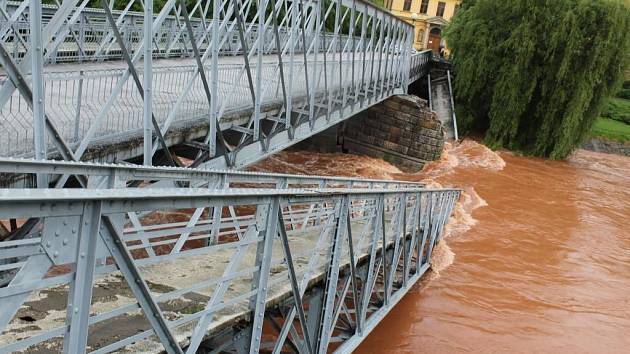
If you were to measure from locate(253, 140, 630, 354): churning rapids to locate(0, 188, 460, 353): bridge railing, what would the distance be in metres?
2.52

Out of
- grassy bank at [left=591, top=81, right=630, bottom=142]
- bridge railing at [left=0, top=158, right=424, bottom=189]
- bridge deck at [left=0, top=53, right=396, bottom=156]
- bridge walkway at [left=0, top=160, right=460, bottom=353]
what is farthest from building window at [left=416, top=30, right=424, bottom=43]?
bridge railing at [left=0, top=158, right=424, bottom=189]

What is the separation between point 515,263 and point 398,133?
1168cm

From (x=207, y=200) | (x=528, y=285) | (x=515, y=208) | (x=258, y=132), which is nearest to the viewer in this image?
(x=207, y=200)

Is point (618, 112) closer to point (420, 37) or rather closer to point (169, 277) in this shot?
point (420, 37)

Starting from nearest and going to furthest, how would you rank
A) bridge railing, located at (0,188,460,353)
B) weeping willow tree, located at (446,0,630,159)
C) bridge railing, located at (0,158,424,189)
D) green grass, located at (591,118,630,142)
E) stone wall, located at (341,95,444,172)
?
1. bridge railing, located at (0,188,460,353)
2. bridge railing, located at (0,158,424,189)
3. stone wall, located at (341,95,444,172)
4. weeping willow tree, located at (446,0,630,159)
5. green grass, located at (591,118,630,142)

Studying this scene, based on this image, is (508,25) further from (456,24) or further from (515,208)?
(515,208)

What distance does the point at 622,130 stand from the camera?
39.6 m

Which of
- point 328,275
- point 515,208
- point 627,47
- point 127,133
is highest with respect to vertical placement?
point 627,47

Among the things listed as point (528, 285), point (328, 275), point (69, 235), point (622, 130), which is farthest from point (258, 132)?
point (622, 130)

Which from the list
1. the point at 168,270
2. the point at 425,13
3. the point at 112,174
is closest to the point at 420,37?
the point at 425,13

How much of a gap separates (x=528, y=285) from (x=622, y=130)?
30646 millimetres

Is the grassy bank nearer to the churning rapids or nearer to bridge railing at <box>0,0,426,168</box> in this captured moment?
the churning rapids

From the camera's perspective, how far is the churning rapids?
1059 centimetres

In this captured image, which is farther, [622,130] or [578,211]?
[622,130]
